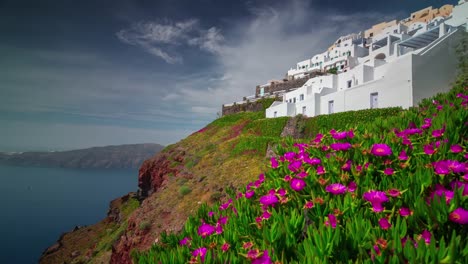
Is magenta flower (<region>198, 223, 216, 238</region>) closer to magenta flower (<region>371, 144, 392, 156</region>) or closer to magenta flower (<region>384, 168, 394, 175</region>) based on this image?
magenta flower (<region>384, 168, 394, 175</region>)

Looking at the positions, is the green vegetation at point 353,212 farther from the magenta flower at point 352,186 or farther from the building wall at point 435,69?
the building wall at point 435,69

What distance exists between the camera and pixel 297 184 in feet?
8.76

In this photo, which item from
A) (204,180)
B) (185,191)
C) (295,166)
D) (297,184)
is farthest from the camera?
(204,180)

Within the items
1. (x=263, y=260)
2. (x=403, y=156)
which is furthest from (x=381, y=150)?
(x=263, y=260)

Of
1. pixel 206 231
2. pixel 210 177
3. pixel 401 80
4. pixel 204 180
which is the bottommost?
pixel 204 180

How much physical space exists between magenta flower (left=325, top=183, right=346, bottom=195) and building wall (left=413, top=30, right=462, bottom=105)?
575 inches

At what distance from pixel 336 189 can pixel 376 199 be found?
417 mm

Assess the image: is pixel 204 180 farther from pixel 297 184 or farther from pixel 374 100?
pixel 374 100

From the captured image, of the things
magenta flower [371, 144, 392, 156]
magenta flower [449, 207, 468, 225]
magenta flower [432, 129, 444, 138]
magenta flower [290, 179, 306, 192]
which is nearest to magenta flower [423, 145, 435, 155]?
magenta flower [371, 144, 392, 156]

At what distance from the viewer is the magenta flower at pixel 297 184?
263 cm

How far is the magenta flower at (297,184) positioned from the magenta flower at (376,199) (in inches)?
25.4

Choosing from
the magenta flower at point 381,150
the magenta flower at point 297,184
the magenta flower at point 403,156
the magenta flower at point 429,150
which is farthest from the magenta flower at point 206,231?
the magenta flower at point 429,150

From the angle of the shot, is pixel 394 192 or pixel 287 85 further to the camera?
pixel 287 85

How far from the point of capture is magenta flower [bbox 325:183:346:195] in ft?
8.06
